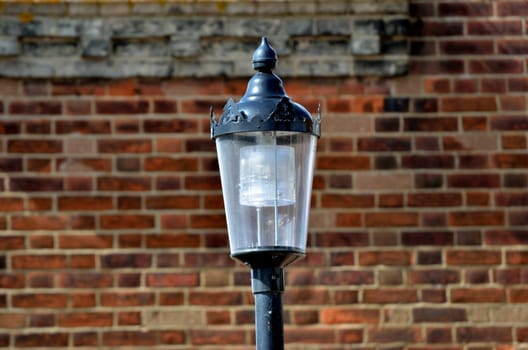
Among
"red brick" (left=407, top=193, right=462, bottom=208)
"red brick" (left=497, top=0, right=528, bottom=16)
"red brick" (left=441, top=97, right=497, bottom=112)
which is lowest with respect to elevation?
"red brick" (left=407, top=193, right=462, bottom=208)

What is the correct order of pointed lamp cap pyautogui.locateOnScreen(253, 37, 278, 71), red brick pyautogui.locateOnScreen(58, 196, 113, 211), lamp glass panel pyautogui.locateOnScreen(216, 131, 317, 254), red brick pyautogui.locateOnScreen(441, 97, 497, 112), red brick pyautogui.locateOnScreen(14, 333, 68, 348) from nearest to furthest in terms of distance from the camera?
lamp glass panel pyautogui.locateOnScreen(216, 131, 317, 254), pointed lamp cap pyautogui.locateOnScreen(253, 37, 278, 71), red brick pyautogui.locateOnScreen(14, 333, 68, 348), red brick pyautogui.locateOnScreen(58, 196, 113, 211), red brick pyautogui.locateOnScreen(441, 97, 497, 112)

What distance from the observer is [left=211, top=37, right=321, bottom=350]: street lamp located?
4.52 meters

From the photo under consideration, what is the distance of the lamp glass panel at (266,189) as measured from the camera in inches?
178

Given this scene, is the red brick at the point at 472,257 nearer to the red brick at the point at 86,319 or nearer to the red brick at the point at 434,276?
the red brick at the point at 434,276

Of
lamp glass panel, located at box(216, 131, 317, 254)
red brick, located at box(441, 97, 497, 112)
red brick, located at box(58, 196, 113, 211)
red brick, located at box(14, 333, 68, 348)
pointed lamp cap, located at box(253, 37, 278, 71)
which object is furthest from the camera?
red brick, located at box(441, 97, 497, 112)

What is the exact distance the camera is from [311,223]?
6293 millimetres

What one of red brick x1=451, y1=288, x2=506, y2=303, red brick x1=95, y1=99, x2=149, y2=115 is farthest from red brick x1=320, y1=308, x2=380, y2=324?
red brick x1=95, y1=99, x2=149, y2=115

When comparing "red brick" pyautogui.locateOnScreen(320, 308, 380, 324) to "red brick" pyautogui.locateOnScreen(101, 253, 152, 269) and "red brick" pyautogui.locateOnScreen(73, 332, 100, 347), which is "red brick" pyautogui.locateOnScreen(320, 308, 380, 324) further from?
"red brick" pyautogui.locateOnScreen(73, 332, 100, 347)

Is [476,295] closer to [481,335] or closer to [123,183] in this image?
[481,335]

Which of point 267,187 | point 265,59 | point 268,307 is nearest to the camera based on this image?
point 267,187

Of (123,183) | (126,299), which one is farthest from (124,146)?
(126,299)

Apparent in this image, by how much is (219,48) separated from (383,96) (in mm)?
797

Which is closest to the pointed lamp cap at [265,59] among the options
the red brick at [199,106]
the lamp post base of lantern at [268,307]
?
the lamp post base of lantern at [268,307]

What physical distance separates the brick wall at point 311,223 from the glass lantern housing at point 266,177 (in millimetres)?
1678
